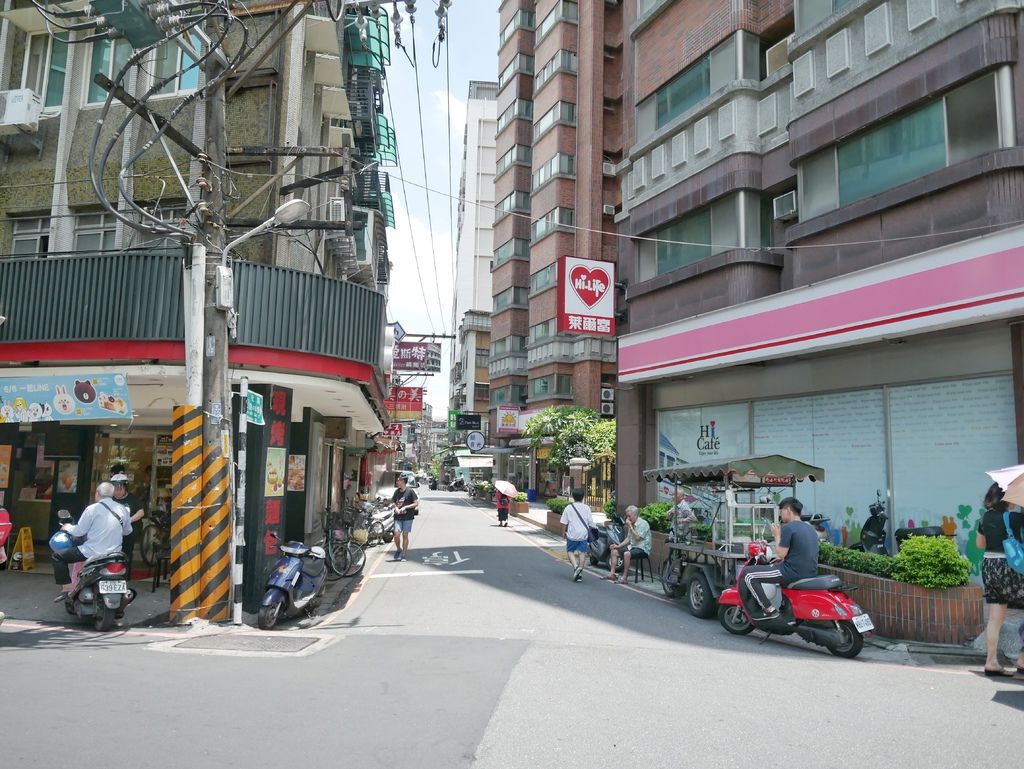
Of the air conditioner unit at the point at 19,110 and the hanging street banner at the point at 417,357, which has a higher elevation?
the air conditioner unit at the point at 19,110

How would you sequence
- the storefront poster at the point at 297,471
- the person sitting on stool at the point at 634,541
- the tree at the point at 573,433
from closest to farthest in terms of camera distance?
the person sitting on stool at the point at 634,541 → the storefront poster at the point at 297,471 → the tree at the point at 573,433

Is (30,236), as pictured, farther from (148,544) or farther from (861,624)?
(861,624)

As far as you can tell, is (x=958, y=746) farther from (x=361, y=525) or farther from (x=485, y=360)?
(x=485, y=360)

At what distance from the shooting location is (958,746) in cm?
513

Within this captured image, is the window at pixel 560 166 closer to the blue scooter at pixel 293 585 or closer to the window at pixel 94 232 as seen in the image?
the window at pixel 94 232

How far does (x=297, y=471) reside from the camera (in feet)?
54.4

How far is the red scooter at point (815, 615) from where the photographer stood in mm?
8242

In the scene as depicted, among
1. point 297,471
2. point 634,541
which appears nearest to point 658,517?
point 634,541

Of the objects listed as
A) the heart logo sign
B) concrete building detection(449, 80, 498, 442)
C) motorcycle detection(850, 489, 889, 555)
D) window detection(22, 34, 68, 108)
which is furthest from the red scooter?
concrete building detection(449, 80, 498, 442)

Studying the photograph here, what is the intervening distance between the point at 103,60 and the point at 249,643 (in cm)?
1222

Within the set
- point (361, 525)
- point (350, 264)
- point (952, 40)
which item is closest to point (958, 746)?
point (952, 40)

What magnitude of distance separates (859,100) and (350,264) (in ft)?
A: 43.4

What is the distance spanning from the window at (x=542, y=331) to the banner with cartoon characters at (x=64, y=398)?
33.7 metres

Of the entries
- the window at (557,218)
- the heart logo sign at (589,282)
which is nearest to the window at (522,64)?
the window at (557,218)
